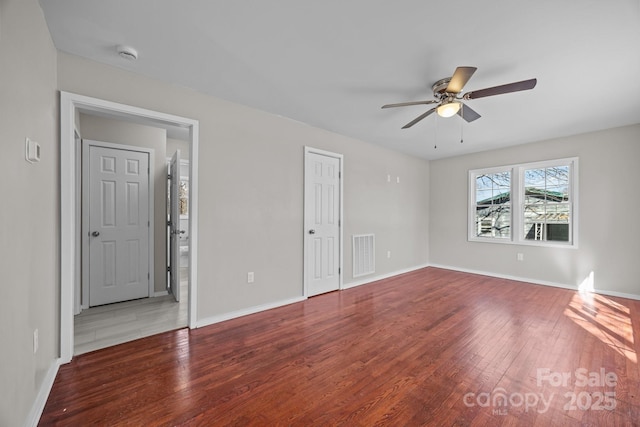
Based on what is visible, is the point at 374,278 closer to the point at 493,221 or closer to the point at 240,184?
the point at 493,221

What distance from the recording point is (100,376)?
1.96m

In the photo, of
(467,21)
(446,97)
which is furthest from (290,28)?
(446,97)

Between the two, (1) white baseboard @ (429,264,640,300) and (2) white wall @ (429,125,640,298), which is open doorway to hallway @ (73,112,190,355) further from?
(2) white wall @ (429,125,640,298)

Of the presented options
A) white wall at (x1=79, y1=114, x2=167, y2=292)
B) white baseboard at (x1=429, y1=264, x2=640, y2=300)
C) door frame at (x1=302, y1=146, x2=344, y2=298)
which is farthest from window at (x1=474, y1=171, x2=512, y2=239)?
white wall at (x1=79, y1=114, x2=167, y2=292)

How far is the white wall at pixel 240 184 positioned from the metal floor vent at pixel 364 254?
0.17m

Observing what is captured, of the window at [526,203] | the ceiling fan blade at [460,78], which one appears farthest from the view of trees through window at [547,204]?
the ceiling fan blade at [460,78]

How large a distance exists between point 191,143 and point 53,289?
1.68 metres

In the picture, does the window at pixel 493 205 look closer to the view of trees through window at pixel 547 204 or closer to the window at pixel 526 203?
the window at pixel 526 203

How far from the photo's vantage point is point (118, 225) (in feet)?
11.8

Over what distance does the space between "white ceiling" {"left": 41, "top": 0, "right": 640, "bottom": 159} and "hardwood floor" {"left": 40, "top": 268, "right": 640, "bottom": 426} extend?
98.7 inches

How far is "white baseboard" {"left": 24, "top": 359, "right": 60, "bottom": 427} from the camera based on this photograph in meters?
1.48

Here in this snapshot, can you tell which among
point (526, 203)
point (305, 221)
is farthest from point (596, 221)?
point (305, 221)

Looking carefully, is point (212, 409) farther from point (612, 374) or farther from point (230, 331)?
point (612, 374)

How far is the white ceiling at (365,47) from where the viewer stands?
1.72 m
